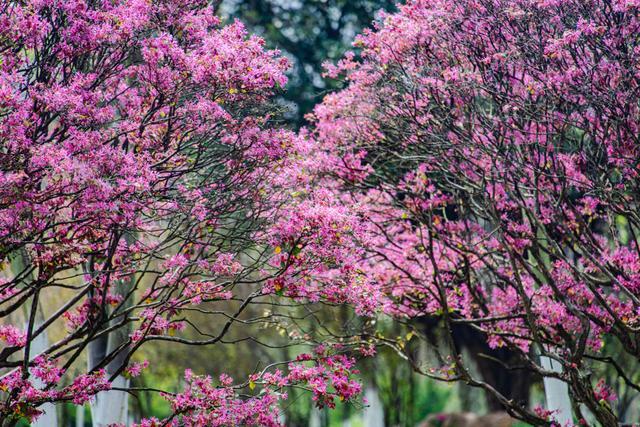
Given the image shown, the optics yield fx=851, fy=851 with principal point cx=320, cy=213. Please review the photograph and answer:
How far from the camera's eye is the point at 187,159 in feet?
32.2

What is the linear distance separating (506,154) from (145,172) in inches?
189

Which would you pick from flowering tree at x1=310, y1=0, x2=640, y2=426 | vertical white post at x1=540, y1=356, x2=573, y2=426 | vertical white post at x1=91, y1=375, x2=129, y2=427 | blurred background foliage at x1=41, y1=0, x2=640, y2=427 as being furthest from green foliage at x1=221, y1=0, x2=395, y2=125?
vertical white post at x1=91, y1=375, x2=129, y2=427

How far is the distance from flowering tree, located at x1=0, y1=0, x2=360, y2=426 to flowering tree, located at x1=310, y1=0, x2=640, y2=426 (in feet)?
4.08

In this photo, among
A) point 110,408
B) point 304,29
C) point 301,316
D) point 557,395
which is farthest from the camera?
point 301,316

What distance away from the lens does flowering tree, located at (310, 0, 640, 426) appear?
1054cm

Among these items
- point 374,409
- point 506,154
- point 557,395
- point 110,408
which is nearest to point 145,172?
point 506,154

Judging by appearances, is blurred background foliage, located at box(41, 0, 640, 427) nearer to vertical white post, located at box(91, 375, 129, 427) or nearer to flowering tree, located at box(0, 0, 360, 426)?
→ vertical white post, located at box(91, 375, 129, 427)

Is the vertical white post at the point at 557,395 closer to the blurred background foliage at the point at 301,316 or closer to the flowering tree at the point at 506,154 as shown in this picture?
the flowering tree at the point at 506,154

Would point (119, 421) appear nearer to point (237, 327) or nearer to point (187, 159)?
point (187, 159)

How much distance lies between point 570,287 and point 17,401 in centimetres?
745

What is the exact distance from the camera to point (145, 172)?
8719mm

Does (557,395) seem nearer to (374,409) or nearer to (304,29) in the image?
(304,29)

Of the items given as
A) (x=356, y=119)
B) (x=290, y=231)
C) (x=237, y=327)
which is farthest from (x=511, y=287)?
(x=237, y=327)

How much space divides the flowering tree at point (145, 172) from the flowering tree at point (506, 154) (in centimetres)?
124
